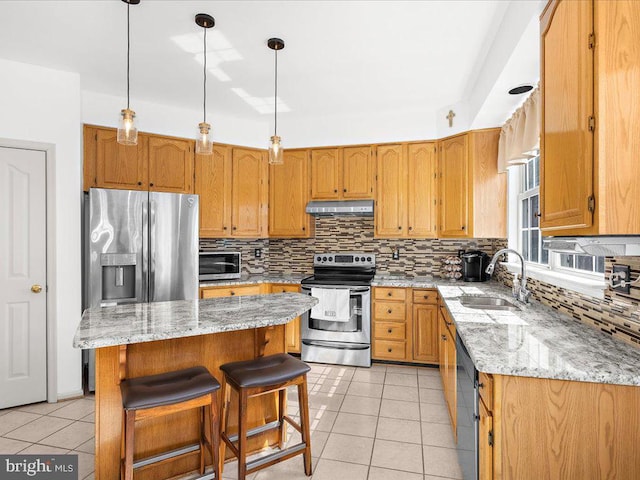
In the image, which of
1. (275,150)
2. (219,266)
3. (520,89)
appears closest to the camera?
(275,150)

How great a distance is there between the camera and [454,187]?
373 cm

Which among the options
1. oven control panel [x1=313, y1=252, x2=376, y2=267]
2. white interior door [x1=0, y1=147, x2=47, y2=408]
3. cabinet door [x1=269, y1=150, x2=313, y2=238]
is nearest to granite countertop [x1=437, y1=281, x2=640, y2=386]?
oven control panel [x1=313, y1=252, x2=376, y2=267]

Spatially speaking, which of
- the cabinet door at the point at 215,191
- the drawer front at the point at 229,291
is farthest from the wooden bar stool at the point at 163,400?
the cabinet door at the point at 215,191

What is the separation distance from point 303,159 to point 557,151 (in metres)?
3.12

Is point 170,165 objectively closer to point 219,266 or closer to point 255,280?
point 219,266

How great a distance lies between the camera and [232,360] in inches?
84.8

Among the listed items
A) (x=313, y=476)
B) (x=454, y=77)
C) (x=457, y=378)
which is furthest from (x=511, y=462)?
(x=454, y=77)

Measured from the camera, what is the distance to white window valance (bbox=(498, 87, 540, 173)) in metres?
2.55

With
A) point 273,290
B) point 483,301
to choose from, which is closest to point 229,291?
point 273,290

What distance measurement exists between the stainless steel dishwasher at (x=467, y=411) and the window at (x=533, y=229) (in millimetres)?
1089

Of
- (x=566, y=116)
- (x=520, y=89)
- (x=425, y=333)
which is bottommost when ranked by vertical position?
(x=425, y=333)

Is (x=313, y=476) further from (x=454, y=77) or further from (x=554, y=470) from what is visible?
(x=454, y=77)

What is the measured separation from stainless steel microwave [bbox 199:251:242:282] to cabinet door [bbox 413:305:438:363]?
2027 mm

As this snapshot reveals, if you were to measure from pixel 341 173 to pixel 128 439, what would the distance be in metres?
3.31
